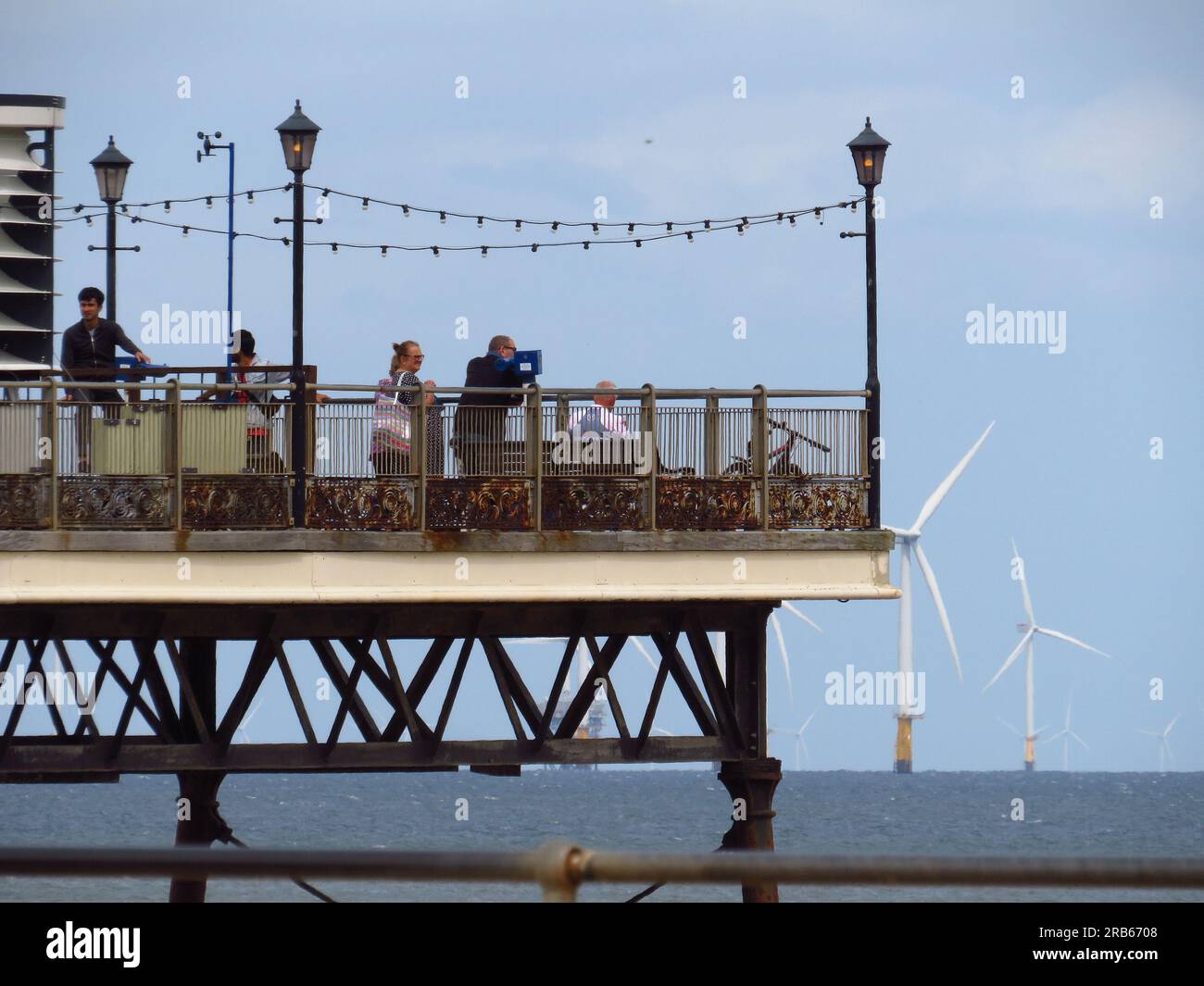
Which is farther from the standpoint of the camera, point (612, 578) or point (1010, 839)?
point (1010, 839)

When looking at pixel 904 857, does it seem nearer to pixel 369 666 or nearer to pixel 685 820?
pixel 369 666

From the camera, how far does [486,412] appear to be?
79.2 ft

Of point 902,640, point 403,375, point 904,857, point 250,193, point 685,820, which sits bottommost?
point 685,820

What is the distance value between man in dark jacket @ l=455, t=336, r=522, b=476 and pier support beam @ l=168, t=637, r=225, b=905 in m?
3.87

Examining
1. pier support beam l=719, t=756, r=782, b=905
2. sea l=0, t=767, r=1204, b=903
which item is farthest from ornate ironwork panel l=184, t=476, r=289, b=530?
sea l=0, t=767, r=1204, b=903

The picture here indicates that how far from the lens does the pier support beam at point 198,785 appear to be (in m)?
25.9

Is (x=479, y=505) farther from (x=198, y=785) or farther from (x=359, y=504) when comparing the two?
(x=198, y=785)

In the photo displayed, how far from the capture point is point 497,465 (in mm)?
24000

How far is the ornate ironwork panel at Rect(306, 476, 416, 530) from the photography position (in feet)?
76.3

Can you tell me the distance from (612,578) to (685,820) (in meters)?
105

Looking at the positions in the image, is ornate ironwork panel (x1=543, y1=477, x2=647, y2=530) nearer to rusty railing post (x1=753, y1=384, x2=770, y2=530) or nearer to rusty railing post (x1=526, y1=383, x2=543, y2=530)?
rusty railing post (x1=526, y1=383, x2=543, y2=530)

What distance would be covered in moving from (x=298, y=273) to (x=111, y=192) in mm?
7739

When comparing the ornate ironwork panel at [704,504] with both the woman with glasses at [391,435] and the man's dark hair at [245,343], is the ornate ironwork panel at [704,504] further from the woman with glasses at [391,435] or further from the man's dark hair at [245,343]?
the man's dark hair at [245,343]
